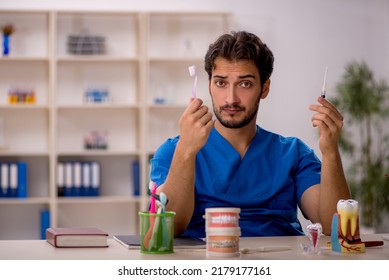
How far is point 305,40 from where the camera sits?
5.91m

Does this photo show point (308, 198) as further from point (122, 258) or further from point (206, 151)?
point (122, 258)

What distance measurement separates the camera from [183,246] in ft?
5.81

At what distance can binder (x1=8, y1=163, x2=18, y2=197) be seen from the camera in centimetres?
551

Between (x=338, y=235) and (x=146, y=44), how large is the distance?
4.00 metres

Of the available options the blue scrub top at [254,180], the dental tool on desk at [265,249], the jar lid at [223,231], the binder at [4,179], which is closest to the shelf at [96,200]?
the binder at [4,179]

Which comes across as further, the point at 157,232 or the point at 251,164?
the point at 251,164

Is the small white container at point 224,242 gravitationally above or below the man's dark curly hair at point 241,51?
below

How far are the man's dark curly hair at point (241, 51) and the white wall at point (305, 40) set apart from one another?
11.4 feet

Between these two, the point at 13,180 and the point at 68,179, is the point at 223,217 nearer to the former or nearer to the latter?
the point at 68,179

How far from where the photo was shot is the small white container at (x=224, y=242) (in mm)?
1633

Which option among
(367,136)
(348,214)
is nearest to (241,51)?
(348,214)

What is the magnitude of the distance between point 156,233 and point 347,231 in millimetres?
449

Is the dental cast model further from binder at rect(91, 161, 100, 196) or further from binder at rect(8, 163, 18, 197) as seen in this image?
binder at rect(8, 163, 18, 197)

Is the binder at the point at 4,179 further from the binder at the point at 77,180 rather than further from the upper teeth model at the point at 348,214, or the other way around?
the upper teeth model at the point at 348,214
